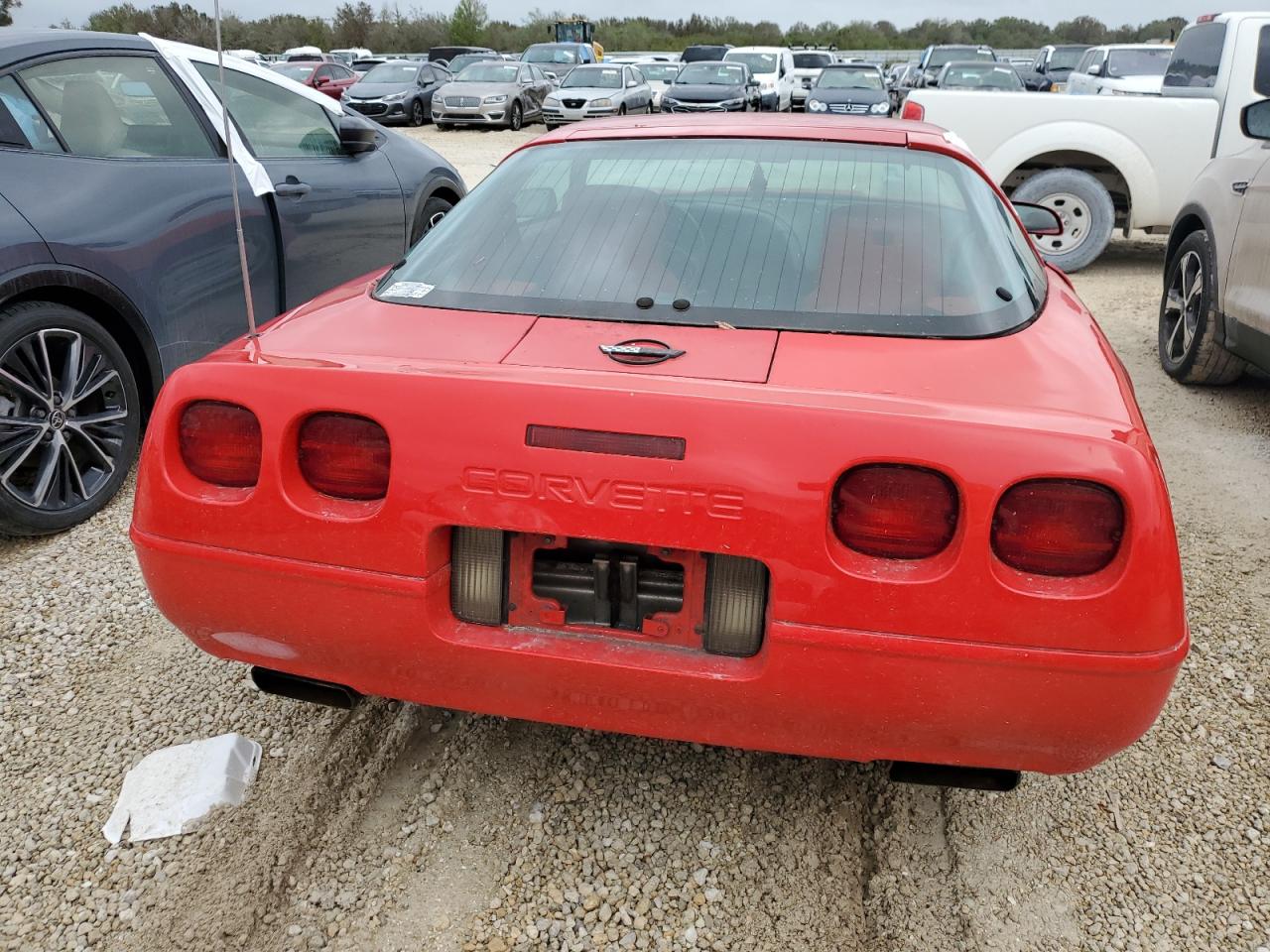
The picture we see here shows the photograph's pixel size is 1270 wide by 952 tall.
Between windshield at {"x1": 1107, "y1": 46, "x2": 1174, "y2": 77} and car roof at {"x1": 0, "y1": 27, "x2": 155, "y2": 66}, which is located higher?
car roof at {"x1": 0, "y1": 27, "x2": 155, "y2": 66}

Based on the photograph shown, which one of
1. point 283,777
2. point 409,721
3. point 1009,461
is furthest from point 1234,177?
point 283,777

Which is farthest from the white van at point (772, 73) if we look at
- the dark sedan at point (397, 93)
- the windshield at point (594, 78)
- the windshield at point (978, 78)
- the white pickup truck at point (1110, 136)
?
the white pickup truck at point (1110, 136)

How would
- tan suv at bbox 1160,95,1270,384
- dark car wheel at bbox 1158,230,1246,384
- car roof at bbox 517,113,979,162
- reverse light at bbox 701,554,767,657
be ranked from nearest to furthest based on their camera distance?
reverse light at bbox 701,554,767,657 < car roof at bbox 517,113,979,162 < tan suv at bbox 1160,95,1270,384 < dark car wheel at bbox 1158,230,1246,384

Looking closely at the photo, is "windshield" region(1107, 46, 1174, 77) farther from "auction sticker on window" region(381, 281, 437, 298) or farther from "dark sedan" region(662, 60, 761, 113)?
"auction sticker on window" region(381, 281, 437, 298)

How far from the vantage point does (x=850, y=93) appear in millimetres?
19281

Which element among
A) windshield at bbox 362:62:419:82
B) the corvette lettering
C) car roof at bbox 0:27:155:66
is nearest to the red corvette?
the corvette lettering

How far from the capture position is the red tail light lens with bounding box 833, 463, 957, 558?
5.71 ft

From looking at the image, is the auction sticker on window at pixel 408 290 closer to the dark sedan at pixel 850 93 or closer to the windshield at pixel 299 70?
the dark sedan at pixel 850 93

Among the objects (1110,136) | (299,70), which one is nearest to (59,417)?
(1110,136)

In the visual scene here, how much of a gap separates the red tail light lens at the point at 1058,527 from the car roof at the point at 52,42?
3.83 metres

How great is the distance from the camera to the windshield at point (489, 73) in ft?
75.5

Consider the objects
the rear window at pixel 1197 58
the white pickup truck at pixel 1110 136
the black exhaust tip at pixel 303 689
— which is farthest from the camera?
the rear window at pixel 1197 58

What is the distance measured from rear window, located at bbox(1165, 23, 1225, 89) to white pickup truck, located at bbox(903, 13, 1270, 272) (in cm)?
2

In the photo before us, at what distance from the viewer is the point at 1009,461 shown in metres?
1.69
